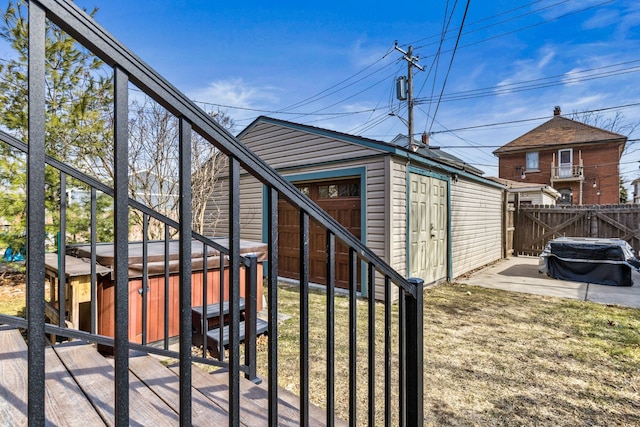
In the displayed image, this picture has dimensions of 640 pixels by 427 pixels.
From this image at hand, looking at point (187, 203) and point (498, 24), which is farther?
point (498, 24)

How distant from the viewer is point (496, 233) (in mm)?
9617

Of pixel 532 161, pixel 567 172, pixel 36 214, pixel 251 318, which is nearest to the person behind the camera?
pixel 36 214

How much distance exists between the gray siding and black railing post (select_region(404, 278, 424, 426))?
598 centimetres

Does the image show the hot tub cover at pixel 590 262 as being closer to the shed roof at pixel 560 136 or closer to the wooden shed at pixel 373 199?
the wooden shed at pixel 373 199

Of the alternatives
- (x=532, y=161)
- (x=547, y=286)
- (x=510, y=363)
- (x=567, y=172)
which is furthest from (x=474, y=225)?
(x=532, y=161)

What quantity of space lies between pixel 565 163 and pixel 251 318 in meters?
23.3

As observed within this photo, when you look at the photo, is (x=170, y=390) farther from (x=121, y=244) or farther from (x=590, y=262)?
(x=590, y=262)

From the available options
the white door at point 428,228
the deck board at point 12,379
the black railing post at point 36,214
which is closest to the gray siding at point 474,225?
the white door at point 428,228

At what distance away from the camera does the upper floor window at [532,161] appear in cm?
2008

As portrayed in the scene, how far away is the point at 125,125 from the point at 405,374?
54.0 inches

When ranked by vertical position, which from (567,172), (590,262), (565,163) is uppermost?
(565,163)

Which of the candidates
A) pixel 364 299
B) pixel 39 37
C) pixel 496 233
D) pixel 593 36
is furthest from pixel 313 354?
pixel 593 36

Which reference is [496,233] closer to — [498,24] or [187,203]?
[498,24]

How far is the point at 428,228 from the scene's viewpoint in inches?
240
